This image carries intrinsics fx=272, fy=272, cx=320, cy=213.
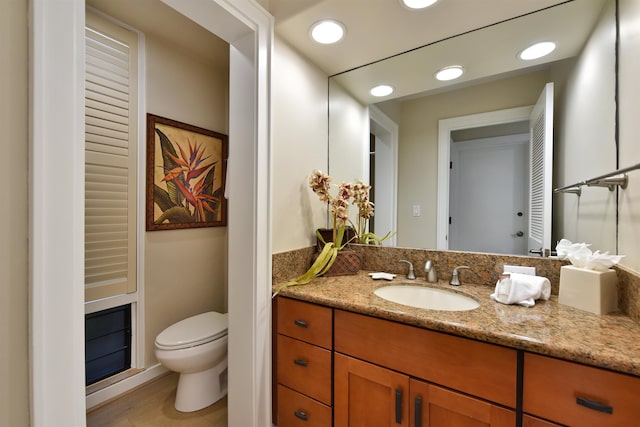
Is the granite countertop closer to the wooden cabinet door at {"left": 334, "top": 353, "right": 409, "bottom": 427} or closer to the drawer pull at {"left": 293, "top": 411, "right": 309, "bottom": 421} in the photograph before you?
the wooden cabinet door at {"left": 334, "top": 353, "right": 409, "bottom": 427}

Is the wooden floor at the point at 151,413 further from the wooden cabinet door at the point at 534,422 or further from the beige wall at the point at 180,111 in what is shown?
the wooden cabinet door at the point at 534,422

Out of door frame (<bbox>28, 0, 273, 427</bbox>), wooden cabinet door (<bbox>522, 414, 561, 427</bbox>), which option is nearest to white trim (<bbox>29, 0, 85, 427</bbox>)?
door frame (<bbox>28, 0, 273, 427</bbox>)

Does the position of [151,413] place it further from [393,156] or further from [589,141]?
[589,141]

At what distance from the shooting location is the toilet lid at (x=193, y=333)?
157 cm

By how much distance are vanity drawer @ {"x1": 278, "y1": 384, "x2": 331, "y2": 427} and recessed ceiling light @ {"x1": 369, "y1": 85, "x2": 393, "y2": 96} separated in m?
1.74

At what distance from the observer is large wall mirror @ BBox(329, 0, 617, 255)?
45.6 inches

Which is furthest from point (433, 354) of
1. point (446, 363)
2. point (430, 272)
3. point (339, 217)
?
point (339, 217)

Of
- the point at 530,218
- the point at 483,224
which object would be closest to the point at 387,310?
the point at 483,224

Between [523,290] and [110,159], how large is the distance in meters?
2.35

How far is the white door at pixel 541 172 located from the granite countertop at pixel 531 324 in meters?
0.29

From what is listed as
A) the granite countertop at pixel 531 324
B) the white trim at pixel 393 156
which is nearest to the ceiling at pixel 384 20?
the white trim at pixel 393 156

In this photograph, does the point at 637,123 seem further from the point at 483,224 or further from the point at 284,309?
the point at 284,309

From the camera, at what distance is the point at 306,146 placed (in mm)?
1631

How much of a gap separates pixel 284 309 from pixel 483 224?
43.8 inches
